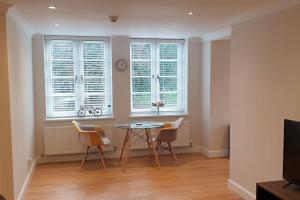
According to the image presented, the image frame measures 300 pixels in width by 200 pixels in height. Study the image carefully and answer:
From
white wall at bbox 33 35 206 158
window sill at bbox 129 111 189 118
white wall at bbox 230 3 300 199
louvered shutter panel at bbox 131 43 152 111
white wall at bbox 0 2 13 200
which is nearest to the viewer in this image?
white wall at bbox 230 3 300 199

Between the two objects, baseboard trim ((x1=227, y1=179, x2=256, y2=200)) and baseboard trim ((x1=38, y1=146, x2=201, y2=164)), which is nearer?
baseboard trim ((x1=227, y1=179, x2=256, y2=200))

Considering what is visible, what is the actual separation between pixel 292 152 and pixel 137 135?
3.72 meters

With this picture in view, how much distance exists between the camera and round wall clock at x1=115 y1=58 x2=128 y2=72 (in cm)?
582

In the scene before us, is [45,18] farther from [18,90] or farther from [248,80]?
[248,80]

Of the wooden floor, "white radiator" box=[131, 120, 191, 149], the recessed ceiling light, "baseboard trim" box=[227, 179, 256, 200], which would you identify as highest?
the recessed ceiling light

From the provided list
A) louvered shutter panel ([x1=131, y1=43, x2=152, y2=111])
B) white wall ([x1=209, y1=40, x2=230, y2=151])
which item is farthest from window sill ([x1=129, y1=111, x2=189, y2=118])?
white wall ([x1=209, y1=40, x2=230, y2=151])

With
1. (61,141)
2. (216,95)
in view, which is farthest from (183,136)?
(61,141)

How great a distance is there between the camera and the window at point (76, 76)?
572 cm

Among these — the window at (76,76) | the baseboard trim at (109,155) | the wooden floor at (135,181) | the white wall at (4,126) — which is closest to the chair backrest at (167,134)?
the wooden floor at (135,181)

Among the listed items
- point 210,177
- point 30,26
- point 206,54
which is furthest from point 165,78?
point 30,26

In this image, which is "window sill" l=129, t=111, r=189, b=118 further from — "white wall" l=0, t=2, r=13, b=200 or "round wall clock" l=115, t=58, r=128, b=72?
"white wall" l=0, t=2, r=13, b=200

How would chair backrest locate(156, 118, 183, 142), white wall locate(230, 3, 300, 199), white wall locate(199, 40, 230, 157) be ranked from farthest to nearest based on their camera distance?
white wall locate(199, 40, 230, 157) → chair backrest locate(156, 118, 183, 142) → white wall locate(230, 3, 300, 199)

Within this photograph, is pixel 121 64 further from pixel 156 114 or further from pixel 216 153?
pixel 216 153

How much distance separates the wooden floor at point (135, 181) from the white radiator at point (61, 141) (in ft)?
0.85
